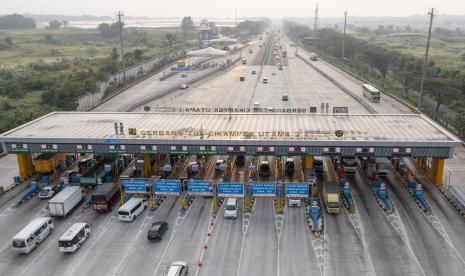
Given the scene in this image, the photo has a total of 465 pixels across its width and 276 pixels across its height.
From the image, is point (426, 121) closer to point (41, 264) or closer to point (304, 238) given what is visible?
point (304, 238)

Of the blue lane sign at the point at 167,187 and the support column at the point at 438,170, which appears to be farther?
the support column at the point at 438,170

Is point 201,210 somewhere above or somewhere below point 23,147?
below

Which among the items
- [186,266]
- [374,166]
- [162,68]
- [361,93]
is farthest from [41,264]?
[162,68]

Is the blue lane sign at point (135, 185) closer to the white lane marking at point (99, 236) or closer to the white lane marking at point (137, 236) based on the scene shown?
the white lane marking at point (137, 236)

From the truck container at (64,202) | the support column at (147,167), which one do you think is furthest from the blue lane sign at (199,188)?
the truck container at (64,202)

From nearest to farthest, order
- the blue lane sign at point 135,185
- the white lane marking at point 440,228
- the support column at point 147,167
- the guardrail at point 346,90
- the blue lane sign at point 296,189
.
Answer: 1. the white lane marking at point 440,228
2. the blue lane sign at point 296,189
3. the blue lane sign at point 135,185
4. the support column at point 147,167
5. the guardrail at point 346,90

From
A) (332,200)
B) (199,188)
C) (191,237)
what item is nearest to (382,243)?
(332,200)

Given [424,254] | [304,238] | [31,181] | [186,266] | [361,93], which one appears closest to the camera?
[186,266]
